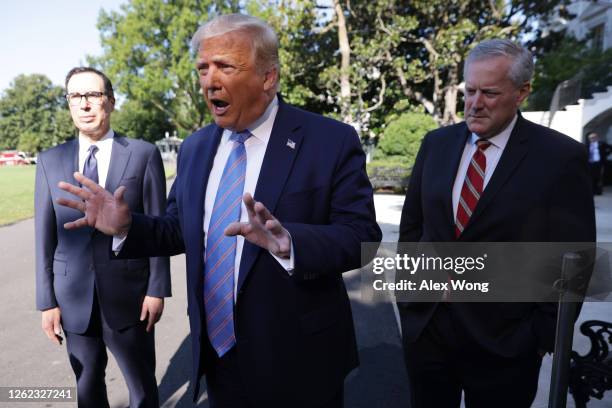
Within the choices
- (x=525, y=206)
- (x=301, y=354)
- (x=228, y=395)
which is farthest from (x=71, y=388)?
(x=525, y=206)

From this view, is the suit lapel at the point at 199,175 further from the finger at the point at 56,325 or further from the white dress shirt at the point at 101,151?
the finger at the point at 56,325

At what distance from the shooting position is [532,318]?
204cm

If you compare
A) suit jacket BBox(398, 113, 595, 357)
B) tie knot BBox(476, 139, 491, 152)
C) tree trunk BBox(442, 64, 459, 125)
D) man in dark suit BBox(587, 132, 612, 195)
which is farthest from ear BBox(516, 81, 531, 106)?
tree trunk BBox(442, 64, 459, 125)

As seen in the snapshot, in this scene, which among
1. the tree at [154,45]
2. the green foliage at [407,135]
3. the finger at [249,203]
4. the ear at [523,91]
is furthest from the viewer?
the tree at [154,45]

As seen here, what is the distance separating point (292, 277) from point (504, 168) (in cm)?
110

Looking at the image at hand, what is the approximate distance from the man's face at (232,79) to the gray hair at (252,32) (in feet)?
0.07

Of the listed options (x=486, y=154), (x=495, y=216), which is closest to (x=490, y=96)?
(x=486, y=154)

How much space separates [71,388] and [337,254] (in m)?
3.07

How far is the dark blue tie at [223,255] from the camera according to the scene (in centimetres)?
189

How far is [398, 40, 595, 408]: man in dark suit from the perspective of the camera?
200 centimetres

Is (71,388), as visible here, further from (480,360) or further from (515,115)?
(515,115)

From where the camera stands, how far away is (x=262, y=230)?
1.55m

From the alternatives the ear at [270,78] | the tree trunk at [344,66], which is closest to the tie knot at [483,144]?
the ear at [270,78]

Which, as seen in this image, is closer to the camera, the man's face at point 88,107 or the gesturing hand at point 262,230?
the gesturing hand at point 262,230
